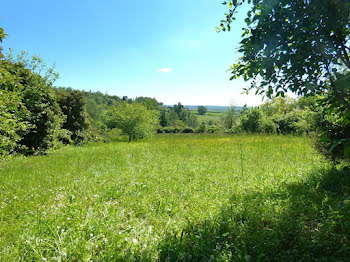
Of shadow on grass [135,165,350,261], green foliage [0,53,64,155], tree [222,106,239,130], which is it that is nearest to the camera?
shadow on grass [135,165,350,261]

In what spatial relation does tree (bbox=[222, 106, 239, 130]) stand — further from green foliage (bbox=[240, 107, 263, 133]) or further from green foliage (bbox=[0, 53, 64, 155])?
green foliage (bbox=[0, 53, 64, 155])

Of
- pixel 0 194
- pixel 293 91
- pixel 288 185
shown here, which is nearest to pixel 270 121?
pixel 288 185

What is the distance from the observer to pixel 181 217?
11.1 feet

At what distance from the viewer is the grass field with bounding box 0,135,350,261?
2.39 m

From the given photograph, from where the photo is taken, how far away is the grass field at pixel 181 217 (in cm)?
239

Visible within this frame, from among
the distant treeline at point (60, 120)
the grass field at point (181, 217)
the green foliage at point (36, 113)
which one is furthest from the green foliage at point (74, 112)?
the grass field at point (181, 217)

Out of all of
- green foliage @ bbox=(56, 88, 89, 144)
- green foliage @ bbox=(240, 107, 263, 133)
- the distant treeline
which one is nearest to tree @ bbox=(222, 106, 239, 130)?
the distant treeline

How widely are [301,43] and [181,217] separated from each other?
3.24 meters

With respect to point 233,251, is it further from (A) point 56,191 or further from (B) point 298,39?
(A) point 56,191

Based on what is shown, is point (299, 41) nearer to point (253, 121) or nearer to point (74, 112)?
point (74, 112)

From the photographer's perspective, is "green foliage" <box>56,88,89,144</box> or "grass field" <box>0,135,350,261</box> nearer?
"grass field" <box>0,135,350,261</box>

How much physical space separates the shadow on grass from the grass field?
13 mm

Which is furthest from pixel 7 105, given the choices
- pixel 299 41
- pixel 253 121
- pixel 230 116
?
pixel 230 116

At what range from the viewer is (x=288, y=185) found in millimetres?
4301
